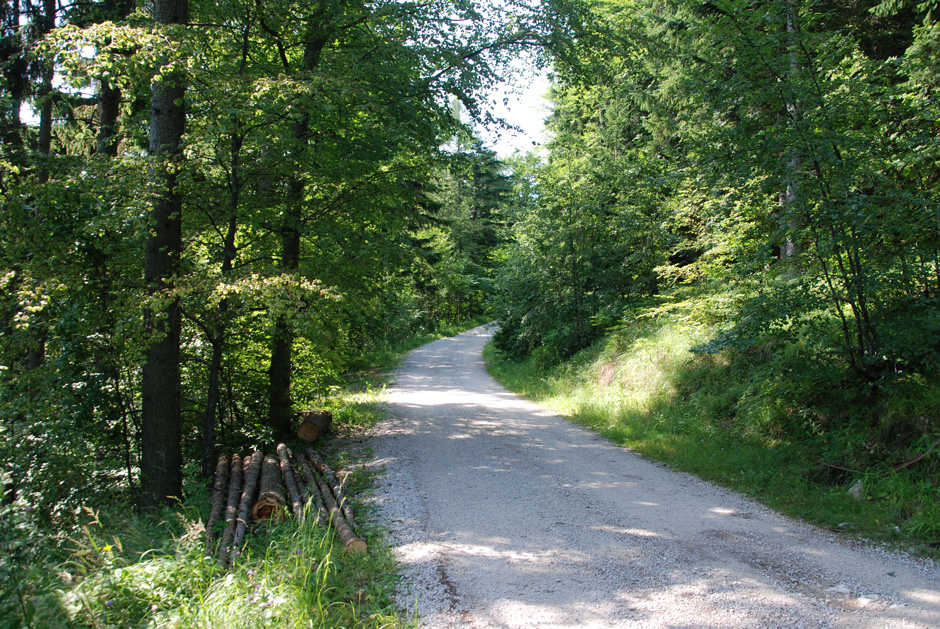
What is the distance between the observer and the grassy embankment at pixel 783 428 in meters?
5.32

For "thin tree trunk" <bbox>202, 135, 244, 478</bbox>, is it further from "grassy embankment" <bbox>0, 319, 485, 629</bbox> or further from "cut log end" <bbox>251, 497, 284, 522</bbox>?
"cut log end" <bbox>251, 497, 284, 522</bbox>

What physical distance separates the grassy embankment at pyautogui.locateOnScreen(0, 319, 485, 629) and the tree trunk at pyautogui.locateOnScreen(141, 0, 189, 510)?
127cm

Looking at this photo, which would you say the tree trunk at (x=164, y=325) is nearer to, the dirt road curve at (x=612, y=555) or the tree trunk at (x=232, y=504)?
the tree trunk at (x=232, y=504)

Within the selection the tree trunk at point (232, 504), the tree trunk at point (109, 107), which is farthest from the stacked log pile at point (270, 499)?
the tree trunk at point (109, 107)

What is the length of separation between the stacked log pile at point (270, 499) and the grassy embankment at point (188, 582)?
183 mm

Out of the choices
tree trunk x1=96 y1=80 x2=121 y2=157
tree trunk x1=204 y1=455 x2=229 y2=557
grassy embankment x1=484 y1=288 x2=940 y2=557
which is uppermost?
tree trunk x1=96 y1=80 x2=121 y2=157

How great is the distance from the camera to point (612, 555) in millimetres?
4590

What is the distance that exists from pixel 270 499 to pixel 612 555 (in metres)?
3.75

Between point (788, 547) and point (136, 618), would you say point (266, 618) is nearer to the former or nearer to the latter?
point (136, 618)

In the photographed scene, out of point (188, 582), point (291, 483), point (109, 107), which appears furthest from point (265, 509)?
point (109, 107)

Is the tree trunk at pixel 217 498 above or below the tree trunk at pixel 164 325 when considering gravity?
below

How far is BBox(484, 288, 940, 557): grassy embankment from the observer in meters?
5.32

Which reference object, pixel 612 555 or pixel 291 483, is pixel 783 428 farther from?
pixel 291 483

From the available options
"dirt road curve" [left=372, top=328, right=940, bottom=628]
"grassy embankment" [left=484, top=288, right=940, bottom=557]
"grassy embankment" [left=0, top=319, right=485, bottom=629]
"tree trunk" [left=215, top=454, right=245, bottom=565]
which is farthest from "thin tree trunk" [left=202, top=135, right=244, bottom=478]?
"grassy embankment" [left=484, top=288, right=940, bottom=557]
